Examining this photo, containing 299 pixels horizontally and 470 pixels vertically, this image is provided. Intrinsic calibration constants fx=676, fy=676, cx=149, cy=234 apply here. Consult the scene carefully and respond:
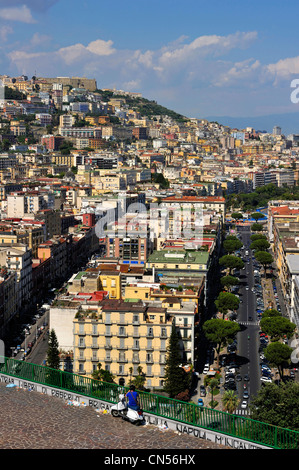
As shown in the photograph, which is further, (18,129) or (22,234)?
(18,129)

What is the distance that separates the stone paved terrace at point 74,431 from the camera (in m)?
10.5

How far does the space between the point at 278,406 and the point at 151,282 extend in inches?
526

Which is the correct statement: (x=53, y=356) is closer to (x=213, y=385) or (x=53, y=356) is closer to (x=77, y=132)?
(x=213, y=385)

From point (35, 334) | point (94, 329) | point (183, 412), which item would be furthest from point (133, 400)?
point (35, 334)

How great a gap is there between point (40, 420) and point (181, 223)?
49.5 meters

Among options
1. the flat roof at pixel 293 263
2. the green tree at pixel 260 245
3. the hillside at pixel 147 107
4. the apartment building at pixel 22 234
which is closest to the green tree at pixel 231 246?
the green tree at pixel 260 245

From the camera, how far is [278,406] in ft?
70.7

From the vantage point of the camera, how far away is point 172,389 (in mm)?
26156

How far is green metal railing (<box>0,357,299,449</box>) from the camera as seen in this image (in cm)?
1099

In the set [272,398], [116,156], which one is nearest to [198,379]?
[272,398]

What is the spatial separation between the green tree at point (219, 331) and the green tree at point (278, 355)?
2.81 metres

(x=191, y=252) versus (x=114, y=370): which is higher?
(x=191, y=252)

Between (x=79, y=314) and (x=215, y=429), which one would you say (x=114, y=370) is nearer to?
(x=79, y=314)

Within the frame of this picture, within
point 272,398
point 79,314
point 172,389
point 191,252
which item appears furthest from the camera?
point 191,252
